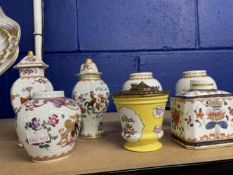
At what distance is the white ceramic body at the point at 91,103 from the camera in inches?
→ 25.8

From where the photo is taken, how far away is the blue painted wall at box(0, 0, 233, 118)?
42.4 inches

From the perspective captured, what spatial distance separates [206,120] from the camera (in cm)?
54

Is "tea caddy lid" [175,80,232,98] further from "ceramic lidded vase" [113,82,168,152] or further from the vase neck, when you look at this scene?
the vase neck

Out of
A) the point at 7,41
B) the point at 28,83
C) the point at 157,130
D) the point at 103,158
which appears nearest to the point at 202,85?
the point at 157,130

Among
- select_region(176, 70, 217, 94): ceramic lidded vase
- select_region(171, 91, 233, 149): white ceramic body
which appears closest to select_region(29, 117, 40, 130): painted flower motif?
select_region(171, 91, 233, 149): white ceramic body

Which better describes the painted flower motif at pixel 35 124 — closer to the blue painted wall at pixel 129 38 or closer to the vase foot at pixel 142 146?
the vase foot at pixel 142 146

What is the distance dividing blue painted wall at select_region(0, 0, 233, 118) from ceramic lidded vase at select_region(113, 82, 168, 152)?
589mm

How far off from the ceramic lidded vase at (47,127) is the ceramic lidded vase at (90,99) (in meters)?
0.14

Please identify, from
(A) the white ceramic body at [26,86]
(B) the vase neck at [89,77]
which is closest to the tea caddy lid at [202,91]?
(B) the vase neck at [89,77]

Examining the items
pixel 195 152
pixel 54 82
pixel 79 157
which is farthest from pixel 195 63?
pixel 79 157

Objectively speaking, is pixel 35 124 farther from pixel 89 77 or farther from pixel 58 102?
pixel 89 77

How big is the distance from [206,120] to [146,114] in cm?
13

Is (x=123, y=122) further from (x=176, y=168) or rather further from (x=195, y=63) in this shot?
(x=195, y=63)

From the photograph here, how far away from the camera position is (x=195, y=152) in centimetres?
52
